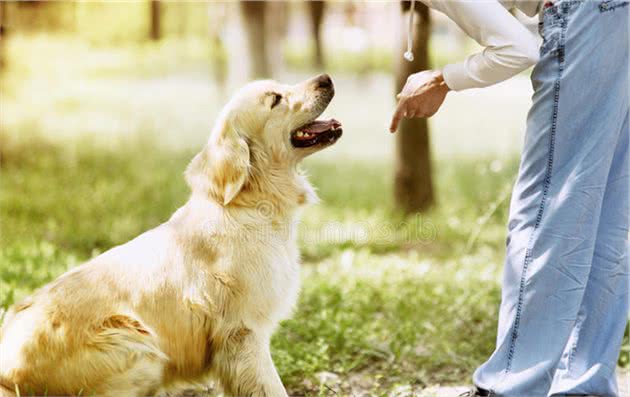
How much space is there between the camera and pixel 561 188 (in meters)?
3.33

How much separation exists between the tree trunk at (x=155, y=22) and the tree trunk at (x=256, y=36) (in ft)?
9.21

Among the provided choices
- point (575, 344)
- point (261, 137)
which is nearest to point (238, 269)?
point (261, 137)

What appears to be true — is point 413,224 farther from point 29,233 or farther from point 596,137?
point 596,137

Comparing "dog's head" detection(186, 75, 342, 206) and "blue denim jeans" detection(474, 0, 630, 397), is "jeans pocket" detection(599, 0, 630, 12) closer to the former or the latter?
"blue denim jeans" detection(474, 0, 630, 397)

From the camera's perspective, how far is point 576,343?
358 cm

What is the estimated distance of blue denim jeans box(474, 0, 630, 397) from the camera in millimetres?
3236

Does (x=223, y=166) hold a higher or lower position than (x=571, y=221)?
higher

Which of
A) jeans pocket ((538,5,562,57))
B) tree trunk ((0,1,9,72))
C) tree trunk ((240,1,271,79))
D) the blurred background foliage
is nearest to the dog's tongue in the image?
jeans pocket ((538,5,562,57))

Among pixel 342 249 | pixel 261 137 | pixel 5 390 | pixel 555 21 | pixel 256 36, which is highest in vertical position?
pixel 555 21

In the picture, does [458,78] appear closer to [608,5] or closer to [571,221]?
[608,5]

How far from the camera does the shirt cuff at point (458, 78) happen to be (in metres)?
3.25

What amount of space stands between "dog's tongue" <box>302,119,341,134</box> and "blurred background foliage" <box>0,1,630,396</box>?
1.23 meters

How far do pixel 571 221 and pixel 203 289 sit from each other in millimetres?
1604

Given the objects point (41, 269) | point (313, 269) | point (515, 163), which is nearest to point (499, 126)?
point (515, 163)
